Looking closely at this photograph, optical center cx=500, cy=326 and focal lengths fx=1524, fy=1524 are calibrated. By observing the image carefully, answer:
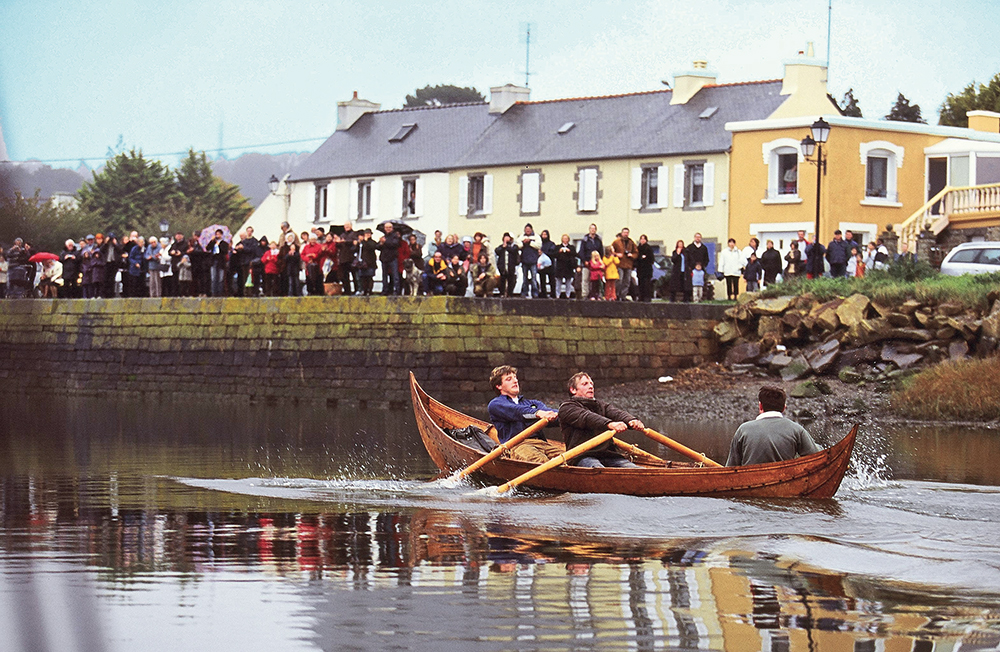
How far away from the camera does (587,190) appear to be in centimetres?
5278

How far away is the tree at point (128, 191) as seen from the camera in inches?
3386

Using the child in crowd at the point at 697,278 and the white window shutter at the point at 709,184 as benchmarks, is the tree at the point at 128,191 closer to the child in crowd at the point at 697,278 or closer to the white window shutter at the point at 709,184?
the white window shutter at the point at 709,184

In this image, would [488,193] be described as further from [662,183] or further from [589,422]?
[589,422]

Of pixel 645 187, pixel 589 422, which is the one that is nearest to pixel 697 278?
pixel 645 187

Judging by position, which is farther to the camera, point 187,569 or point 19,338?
point 19,338

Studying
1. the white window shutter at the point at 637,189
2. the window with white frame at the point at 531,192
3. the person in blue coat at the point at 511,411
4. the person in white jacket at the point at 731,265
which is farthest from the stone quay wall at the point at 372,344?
the window with white frame at the point at 531,192

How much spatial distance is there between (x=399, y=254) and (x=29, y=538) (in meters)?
19.9

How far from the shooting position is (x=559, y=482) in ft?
49.7

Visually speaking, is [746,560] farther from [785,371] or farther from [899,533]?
[785,371]

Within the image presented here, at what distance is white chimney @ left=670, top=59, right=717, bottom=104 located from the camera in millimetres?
52531

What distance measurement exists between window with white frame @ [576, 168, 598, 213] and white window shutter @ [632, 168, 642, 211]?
4.96 feet

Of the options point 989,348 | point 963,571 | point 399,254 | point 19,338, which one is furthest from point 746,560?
point 19,338

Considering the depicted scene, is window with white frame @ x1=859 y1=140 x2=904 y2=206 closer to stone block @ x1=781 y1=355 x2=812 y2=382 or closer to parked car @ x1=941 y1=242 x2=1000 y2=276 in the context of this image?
parked car @ x1=941 y1=242 x2=1000 y2=276

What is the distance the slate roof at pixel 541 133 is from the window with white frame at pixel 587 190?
0.54 meters
